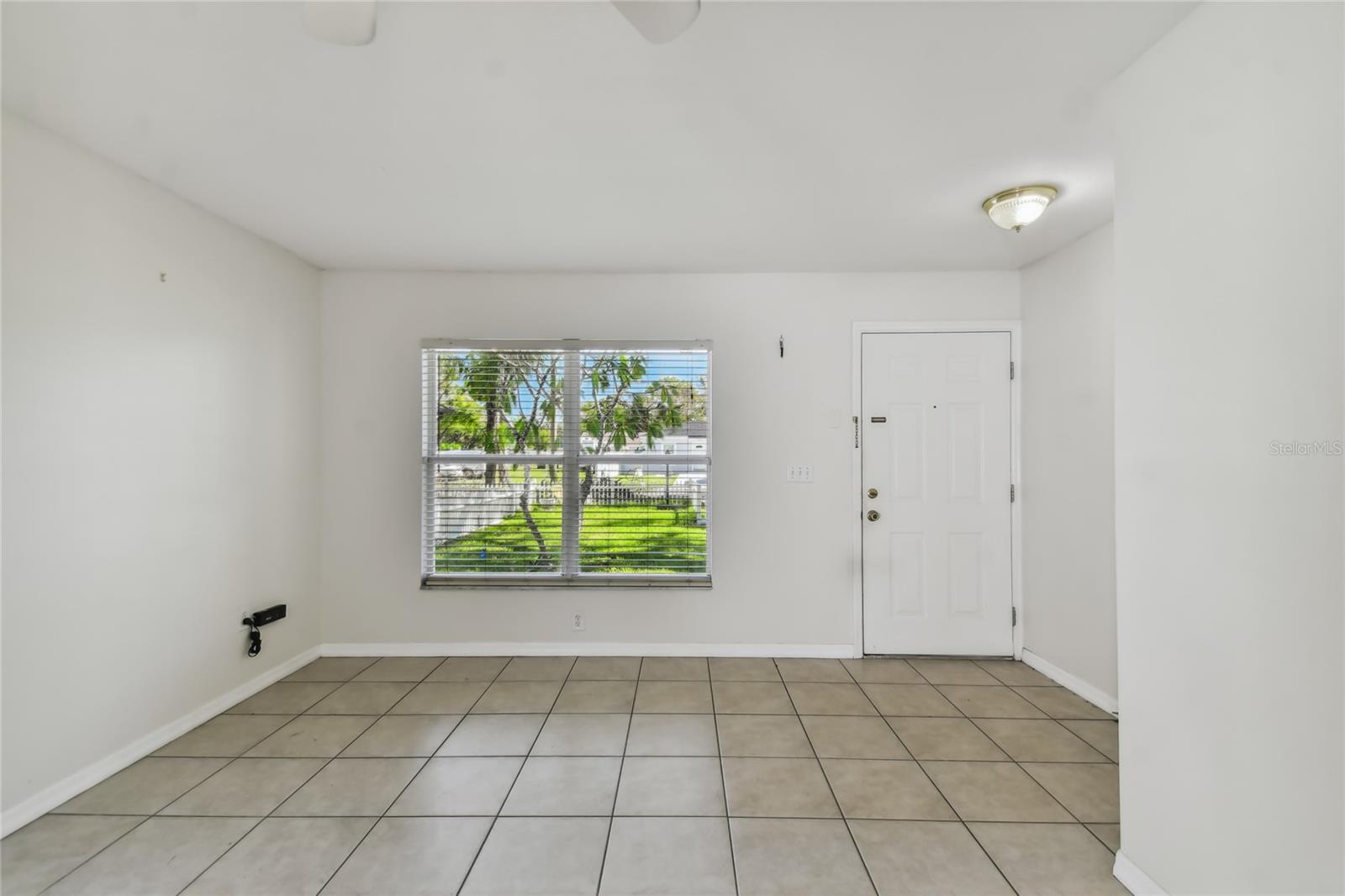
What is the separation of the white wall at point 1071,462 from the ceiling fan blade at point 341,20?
3.14m

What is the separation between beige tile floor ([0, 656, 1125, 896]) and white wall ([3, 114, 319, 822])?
1.15 feet

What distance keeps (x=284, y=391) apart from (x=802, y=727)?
3.36 metres

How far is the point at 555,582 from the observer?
3.68m

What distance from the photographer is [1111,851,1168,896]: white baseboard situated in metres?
1.65

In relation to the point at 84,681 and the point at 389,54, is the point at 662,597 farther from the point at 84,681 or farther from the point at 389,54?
the point at 389,54

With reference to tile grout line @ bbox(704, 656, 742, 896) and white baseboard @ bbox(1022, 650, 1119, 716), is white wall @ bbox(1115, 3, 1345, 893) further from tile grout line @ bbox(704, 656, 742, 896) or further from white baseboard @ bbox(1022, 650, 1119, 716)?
white baseboard @ bbox(1022, 650, 1119, 716)

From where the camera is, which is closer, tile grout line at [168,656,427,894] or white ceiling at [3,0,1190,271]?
white ceiling at [3,0,1190,271]

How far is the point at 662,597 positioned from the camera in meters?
3.68

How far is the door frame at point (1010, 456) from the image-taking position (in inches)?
142

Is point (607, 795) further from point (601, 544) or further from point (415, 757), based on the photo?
point (601, 544)

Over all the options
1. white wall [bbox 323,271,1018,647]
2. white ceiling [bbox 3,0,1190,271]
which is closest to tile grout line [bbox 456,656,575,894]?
white wall [bbox 323,271,1018,647]

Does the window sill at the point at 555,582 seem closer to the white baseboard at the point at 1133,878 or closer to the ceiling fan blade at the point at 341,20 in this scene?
the white baseboard at the point at 1133,878

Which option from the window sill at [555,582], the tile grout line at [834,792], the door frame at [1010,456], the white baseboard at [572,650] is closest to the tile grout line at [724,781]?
the white baseboard at [572,650]

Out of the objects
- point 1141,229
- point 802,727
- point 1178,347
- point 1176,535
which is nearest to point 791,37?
point 1141,229
